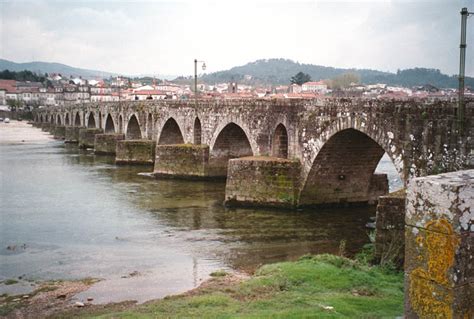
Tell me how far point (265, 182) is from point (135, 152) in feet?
63.5

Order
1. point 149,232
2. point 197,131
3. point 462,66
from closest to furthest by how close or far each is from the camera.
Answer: point 462,66 < point 149,232 < point 197,131

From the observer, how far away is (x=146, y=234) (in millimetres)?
18109

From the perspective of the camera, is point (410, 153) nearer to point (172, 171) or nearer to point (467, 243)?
point (467, 243)

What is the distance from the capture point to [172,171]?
103ft

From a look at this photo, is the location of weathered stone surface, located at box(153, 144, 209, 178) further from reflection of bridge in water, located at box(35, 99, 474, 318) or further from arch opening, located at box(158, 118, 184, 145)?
arch opening, located at box(158, 118, 184, 145)

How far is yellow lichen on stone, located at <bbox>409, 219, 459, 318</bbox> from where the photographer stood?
4617 mm

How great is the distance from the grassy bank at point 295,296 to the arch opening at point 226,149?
18818mm

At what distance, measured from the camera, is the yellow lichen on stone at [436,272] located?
4617 millimetres

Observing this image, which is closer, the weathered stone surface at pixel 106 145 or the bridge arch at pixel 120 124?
the weathered stone surface at pixel 106 145

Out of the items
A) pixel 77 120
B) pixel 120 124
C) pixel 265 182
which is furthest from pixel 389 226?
pixel 77 120

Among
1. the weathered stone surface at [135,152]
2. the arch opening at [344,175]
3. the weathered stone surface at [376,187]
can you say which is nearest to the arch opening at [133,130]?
the weathered stone surface at [135,152]

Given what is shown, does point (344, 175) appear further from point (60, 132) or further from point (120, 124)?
point (60, 132)

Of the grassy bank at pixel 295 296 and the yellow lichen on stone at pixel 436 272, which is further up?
the yellow lichen on stone at pixel 436 272

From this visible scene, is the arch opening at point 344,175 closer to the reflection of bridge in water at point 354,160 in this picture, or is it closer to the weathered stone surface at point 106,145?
the reflection of bridge in water at point 354,160
